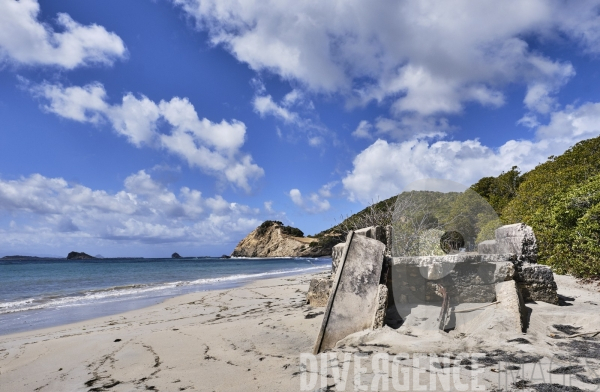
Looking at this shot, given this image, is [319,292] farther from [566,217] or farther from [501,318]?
[566,217]

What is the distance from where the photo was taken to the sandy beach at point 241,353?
10.6ft

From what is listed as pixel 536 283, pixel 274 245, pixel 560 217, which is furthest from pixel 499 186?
pixel 274 245

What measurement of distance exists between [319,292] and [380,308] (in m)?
2.94

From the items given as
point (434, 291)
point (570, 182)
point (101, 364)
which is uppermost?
point (570, 182)

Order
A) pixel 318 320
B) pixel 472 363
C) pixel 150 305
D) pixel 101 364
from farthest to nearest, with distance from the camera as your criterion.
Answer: pixel 150 305, pixel 318 320, pixel 101 364, pixel 472 363

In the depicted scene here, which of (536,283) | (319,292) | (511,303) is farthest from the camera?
(319,292)

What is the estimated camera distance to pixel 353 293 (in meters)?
4.53

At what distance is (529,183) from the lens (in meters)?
13.2

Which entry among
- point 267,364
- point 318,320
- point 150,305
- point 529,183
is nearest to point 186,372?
point 267,364

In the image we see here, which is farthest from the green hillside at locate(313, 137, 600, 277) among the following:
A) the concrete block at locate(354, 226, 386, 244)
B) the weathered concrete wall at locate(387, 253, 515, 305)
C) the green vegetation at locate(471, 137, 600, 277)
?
the weathered concrete wall at locate(387, 253, 515, 305)

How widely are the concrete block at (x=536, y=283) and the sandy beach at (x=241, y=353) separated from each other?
17 cm

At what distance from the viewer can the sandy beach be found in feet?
10.6

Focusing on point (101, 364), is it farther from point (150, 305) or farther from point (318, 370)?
point (150, 305)

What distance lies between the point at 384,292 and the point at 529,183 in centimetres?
1196
